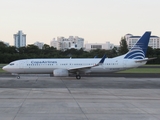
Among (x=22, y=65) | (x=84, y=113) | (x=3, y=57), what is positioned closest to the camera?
(x=84, y=113)

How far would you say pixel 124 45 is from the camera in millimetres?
115688

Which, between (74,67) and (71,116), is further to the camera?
(74,67)

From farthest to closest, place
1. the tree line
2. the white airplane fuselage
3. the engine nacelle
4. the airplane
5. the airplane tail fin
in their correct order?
the tree line → the airplane tail fin → the white airplane fuselage → the airplane → the engine nacelle

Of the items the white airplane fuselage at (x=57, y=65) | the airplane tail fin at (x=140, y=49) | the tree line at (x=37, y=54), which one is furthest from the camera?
the tree line at (x=37, y=54)

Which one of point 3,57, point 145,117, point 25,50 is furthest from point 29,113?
point 25,50

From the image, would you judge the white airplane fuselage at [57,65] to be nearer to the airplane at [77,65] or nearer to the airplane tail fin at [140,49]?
the airplane at [77,65]

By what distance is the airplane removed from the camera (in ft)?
108

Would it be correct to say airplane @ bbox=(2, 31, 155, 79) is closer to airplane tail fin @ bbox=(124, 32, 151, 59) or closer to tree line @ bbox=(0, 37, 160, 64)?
airplane tail fin @ bbox=(124, 32, 151, 59)

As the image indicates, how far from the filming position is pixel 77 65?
33938 millimetres

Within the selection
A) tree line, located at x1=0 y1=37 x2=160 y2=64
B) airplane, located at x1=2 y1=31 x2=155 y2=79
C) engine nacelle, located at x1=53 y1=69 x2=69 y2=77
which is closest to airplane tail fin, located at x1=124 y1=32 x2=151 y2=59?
airplane, located at x1=2 y1=31 x2=155 y2=79

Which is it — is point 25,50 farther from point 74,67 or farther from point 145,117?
point 145,117

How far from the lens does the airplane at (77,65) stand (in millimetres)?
32781

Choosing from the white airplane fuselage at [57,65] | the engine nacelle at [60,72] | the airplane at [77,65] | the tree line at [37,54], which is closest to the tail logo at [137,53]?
the airplane at [77,65]

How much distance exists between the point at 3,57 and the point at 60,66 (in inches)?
1992
